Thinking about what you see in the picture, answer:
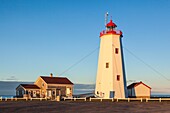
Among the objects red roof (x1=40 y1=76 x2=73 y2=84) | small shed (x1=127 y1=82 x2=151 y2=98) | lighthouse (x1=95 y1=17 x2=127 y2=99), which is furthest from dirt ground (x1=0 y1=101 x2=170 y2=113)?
small shed (x1=127 y1=82 x2=151 y2=98)

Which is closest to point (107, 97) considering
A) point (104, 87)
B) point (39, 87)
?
point (104, 87)

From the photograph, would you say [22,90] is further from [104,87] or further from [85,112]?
[85,112]

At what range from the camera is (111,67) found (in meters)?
40.6

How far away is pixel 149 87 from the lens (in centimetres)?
4741

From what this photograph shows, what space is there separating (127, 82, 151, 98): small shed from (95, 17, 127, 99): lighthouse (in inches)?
201

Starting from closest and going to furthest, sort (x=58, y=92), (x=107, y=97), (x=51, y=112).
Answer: (x=51, y=112) < (x=107, y=97) < (x=58, y=92)

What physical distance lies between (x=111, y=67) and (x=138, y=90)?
29.0 feet

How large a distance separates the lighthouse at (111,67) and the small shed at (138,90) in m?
5.11

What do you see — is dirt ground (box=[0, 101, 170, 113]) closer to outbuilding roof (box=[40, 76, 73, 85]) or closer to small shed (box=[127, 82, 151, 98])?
outbuilding roof (box=[40, 76, 73, 85])

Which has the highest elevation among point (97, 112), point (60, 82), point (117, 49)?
point (117, 49)

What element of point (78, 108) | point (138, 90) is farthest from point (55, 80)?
point (78, 108)

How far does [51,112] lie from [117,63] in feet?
73.0

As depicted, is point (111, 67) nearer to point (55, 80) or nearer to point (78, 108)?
point (55, 80)

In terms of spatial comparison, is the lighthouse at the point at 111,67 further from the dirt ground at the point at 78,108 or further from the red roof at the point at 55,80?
the dirt ground at the point at 78,108
